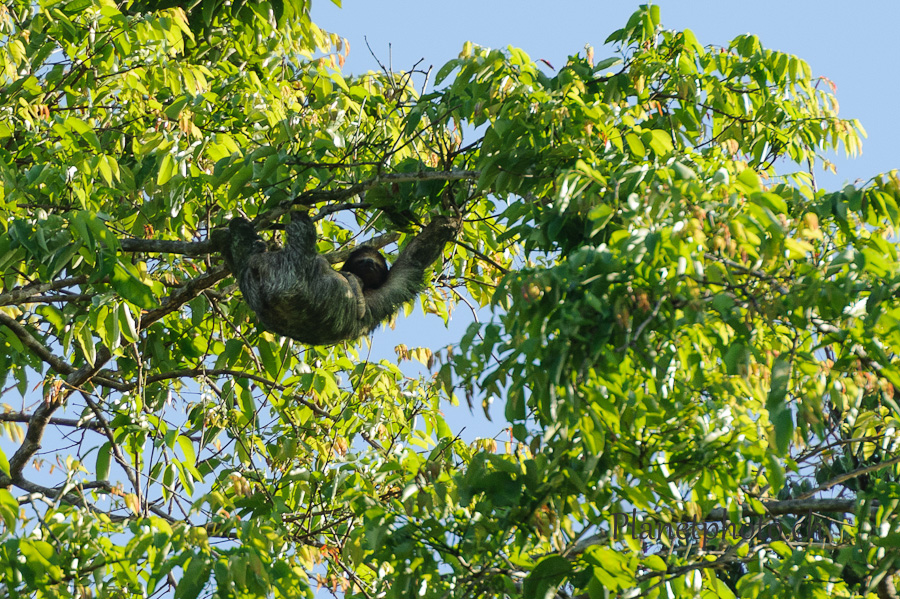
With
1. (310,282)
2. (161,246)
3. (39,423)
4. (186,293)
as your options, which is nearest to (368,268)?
(310,282)

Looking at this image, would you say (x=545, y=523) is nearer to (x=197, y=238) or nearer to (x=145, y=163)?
(x=145, y=163)

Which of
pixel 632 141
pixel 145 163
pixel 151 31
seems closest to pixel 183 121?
pixel 145 163

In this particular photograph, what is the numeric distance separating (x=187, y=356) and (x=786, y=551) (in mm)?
4385

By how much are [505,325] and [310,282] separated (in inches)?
85.5

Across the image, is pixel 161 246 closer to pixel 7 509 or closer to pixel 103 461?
pixel 103 461

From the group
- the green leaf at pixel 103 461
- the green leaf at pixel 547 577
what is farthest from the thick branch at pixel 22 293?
the green leaf at pixel 547 577

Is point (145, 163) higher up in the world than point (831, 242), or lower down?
higher up

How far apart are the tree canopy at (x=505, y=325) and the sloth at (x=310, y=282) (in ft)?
0.59

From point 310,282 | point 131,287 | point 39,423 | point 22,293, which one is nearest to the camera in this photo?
point 131,287

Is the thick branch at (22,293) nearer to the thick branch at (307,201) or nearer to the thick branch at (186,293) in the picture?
the thick branch at (307,201)

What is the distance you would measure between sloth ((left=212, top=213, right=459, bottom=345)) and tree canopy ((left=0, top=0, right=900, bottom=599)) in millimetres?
179

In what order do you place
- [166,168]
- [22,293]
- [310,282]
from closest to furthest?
[166,168], [310,282], [22,293]

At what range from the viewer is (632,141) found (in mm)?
3518

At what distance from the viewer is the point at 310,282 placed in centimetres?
504
